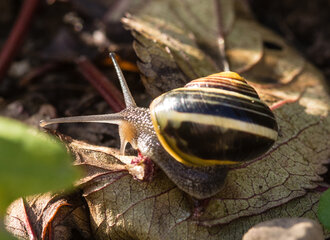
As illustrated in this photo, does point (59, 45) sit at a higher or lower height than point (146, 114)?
higher

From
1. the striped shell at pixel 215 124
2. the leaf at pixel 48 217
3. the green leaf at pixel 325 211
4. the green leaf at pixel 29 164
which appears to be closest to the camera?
the green leaf at pixel 29 164

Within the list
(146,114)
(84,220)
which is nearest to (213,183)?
(146,114)

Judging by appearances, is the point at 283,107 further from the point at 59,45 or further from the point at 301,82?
the point at 59,45

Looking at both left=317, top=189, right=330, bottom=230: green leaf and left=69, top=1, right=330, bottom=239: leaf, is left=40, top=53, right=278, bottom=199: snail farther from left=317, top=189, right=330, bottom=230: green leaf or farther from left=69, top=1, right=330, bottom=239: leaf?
left=317, top=189, right=330, bottom=230: green leaf

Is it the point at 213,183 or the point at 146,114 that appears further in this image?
the point at 146,114

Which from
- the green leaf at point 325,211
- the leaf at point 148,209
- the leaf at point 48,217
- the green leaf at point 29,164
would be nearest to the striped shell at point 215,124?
the leaf at point 148,209

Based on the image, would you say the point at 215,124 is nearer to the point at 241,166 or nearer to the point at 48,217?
the point at 241,166

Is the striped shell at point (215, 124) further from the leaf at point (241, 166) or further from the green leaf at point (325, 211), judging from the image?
the green leaf at point (325, 211)
